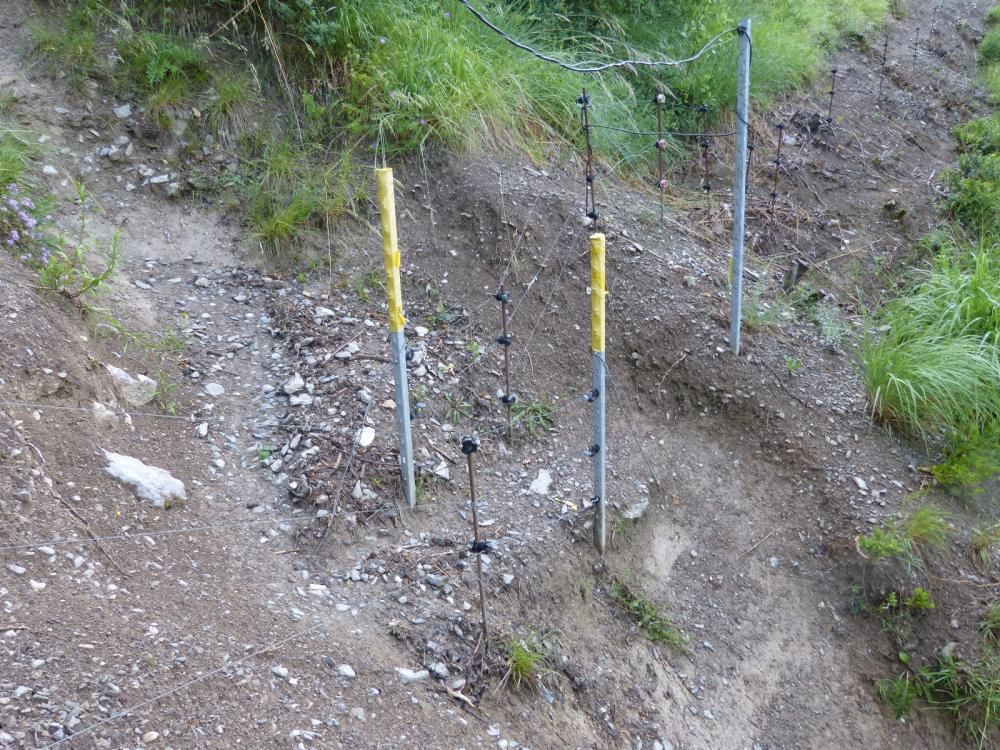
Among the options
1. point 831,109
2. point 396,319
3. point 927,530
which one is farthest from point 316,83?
point 831,109

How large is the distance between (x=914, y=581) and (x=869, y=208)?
308cm

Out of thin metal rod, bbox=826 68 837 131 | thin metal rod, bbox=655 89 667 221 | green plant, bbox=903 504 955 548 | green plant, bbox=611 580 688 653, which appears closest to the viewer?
green plant, bbox=611 580 688 653

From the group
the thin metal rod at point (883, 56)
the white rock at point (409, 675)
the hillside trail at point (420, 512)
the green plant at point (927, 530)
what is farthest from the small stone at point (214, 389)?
the thin metal rod at point (883, 56)

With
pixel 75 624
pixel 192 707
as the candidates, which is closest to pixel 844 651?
pixel 192 707

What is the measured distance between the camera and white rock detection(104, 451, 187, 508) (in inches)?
111

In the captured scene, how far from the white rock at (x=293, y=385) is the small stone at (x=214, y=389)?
27cm

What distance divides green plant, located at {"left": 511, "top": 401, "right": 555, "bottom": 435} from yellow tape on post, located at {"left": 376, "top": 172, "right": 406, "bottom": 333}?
1.04 m

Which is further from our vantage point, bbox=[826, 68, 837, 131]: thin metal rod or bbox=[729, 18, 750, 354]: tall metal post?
bbox=[826, 68, 837, 131]: thin metal rod

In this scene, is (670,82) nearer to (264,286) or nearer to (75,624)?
(264,286)

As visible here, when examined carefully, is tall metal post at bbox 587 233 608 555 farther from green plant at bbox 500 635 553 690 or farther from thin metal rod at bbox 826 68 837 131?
thin metal rod at bbox 826 68 837 131

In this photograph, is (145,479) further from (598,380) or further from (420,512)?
(598,380)

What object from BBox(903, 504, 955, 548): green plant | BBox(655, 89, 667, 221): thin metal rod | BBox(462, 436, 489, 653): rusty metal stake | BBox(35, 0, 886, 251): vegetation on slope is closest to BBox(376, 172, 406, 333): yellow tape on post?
BBox(462, 436, 489, 653): rusty metal stake

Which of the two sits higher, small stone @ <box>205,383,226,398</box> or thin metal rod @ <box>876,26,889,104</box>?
thin metal rod @ <box>876,26,889,104</box>

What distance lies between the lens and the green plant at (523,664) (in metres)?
2.68
